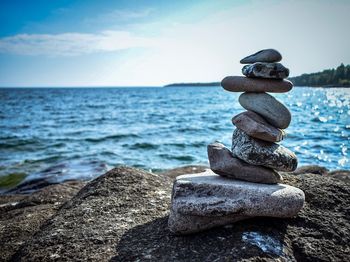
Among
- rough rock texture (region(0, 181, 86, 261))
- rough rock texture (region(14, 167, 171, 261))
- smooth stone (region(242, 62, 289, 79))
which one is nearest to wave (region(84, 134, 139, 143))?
rough rock texture (region(0, 181, 86, 261))

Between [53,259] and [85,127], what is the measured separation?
89.4ft

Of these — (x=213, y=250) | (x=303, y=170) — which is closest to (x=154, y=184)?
(x=213, y=250)

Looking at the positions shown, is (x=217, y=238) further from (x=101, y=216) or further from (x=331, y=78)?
(x=331, y=78)

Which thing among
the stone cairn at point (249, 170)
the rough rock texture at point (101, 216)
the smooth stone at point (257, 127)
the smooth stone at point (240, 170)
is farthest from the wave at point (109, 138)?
the smooth stone at point (257, 127)

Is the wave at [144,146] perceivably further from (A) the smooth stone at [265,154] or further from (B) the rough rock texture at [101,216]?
(A) the smooth stone at [265,154]

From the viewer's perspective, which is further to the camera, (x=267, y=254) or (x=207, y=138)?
(x=207, y=138)

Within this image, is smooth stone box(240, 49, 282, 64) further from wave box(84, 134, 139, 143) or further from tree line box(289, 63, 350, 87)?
tree line box(289, 63, 350, 87)

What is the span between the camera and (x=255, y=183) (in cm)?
507

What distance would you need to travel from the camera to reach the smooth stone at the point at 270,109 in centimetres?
524

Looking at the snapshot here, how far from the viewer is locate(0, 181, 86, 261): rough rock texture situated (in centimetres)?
534

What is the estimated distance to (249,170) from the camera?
16.9 feet

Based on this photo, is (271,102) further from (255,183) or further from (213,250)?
(213,250)

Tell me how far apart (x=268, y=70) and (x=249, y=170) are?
1.61 meters

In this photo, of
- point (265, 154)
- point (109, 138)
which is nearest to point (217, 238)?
point (265, 154)
